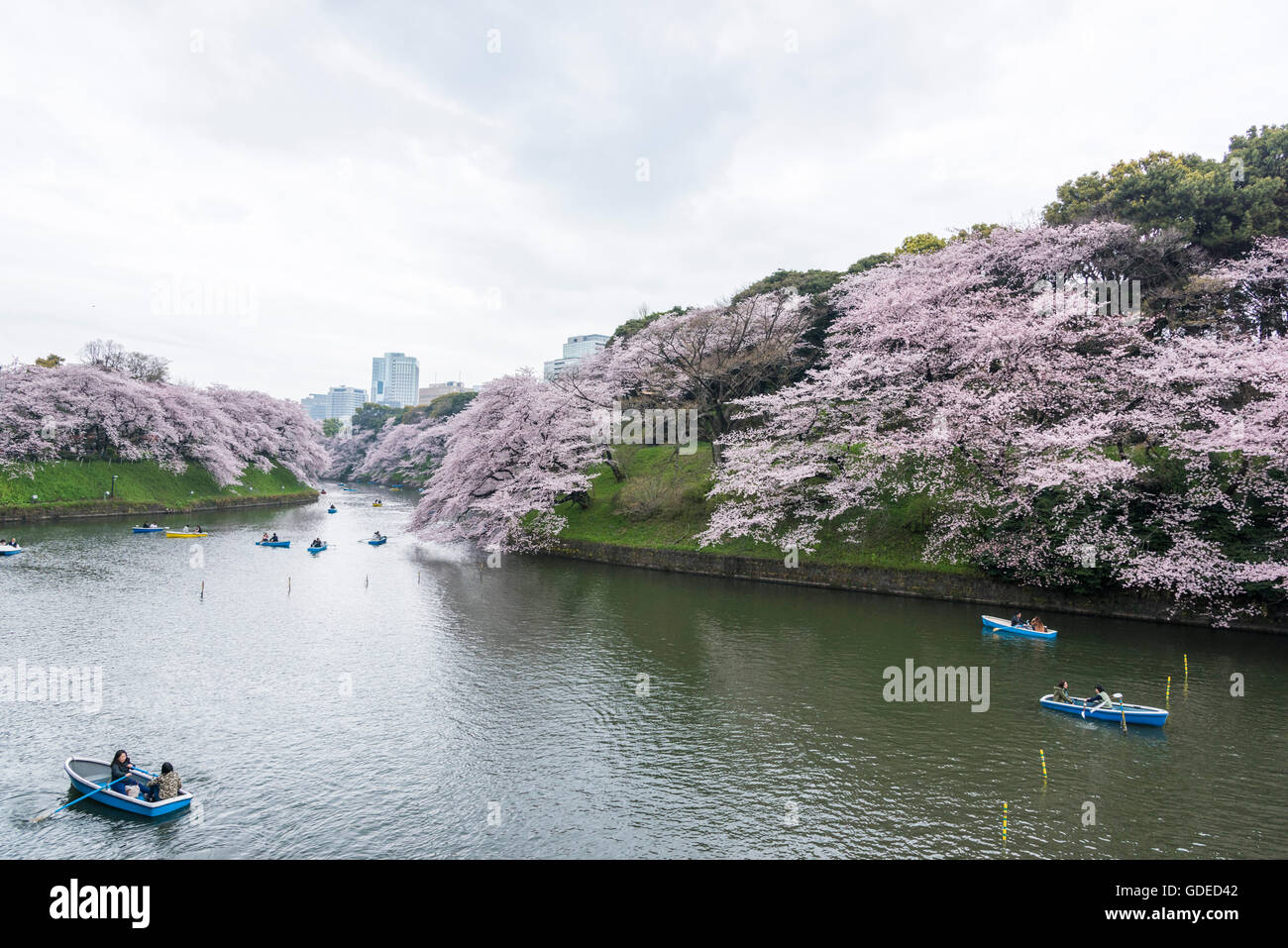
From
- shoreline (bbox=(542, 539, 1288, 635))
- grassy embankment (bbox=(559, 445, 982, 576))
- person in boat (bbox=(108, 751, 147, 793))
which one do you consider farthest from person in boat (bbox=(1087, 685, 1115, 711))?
person in boat (bbox=(108, 751, 147, 793))

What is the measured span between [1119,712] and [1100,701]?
0.51m

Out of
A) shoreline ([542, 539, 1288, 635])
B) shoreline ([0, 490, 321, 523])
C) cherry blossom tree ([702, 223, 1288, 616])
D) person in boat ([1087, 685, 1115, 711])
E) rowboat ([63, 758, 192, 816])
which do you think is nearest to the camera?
rowboat ([63, 758, 192, 816])

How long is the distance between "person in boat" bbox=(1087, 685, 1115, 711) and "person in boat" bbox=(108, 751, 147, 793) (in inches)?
925

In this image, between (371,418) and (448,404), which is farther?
(371,418)

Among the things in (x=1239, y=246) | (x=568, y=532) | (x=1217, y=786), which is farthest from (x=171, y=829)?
(x=1239, y=246)

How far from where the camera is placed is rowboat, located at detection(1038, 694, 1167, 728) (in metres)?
17.8

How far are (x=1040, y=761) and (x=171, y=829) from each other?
1925cm

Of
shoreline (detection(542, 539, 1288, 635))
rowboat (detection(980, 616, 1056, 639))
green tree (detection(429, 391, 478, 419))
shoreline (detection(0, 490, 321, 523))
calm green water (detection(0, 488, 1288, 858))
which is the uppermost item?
green tree (detection(429, 391, 478, 419))

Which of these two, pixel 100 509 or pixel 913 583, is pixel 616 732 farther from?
pixel 100 509

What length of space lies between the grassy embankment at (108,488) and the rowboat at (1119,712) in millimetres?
69517

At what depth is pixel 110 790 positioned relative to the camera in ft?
43.0

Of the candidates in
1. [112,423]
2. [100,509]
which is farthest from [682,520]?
[112,423]

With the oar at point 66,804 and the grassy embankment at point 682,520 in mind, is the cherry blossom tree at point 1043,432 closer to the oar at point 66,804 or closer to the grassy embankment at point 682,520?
the grassy embankment at point 682,520

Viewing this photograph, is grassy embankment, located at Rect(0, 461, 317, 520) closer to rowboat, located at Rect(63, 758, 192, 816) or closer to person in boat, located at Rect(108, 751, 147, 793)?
rowboat, located at Rect(63, 758, 192, 816)
